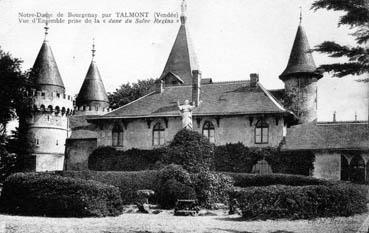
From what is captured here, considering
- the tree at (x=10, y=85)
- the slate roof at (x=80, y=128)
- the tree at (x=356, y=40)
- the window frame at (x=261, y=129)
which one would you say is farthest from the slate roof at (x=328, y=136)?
the tree at (x=356, y=40)

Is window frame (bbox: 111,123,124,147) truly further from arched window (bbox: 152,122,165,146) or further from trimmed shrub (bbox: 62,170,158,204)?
trimmed shrub (bbox: 62,170,158,204)

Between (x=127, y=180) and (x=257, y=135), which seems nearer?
(x=127, y=180)

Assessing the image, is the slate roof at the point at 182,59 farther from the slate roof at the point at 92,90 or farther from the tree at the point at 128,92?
the tree at the point at 128,92

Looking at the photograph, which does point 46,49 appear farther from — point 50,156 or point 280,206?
point 280,206

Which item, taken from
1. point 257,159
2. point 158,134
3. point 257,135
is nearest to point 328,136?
point 257,135

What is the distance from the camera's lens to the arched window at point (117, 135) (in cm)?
3310

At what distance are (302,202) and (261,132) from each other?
16.3 m

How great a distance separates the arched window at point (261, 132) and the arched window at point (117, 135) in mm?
10332

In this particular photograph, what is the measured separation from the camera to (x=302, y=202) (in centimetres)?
1387

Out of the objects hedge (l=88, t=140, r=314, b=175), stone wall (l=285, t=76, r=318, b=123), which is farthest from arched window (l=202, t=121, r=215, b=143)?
stone wall (l=285, t=76, r=318, b=123)

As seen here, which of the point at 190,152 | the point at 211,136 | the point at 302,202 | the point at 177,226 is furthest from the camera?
the point at 211,136

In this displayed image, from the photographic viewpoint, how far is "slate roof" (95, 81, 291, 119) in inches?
1190

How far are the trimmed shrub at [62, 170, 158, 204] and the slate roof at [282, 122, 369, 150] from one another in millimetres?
11170

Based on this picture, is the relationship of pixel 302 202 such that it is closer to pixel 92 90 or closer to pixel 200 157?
pixel 200 157
